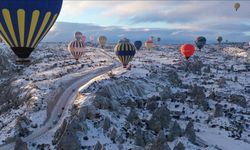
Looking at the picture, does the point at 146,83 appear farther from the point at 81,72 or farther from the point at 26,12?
the point at 26,12

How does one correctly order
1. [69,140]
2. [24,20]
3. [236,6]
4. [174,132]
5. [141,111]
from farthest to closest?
1. [236,6]
2. [141,111]
3. [174,132]
4. [69,140]
5. [24,20]

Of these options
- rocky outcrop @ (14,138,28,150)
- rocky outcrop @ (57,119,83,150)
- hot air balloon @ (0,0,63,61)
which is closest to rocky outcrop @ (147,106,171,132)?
rocky outcrop @ (57,119,83,150)

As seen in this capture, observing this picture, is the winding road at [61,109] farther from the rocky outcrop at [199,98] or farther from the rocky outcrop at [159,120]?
the rocky outcrop at [199,98]

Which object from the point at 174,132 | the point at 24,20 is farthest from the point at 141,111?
the point at 24,20

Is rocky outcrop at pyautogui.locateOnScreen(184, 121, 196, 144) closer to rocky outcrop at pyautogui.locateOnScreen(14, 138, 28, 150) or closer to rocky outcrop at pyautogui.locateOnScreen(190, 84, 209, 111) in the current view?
rocky outcrop at pyautogui.locateOnScreen(190, 84, 209, 111)

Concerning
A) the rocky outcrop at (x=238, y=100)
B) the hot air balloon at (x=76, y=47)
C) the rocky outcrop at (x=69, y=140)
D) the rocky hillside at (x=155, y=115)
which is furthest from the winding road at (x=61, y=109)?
the rocky outcrop at (x=238, y=100)

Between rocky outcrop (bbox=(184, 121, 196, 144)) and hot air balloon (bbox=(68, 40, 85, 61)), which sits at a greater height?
hot air balloon (bbox=(68, 40, 85, 61))

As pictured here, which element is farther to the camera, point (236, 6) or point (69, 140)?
point (236, 6)

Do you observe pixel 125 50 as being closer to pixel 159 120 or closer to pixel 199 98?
pixel 199 98

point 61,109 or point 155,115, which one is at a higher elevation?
point 155,115

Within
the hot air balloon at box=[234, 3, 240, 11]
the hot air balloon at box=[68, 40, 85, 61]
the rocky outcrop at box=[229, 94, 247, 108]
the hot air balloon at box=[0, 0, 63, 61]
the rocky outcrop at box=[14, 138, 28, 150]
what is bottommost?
the rocky outcrop at box=[14, 138, 28, 150]
